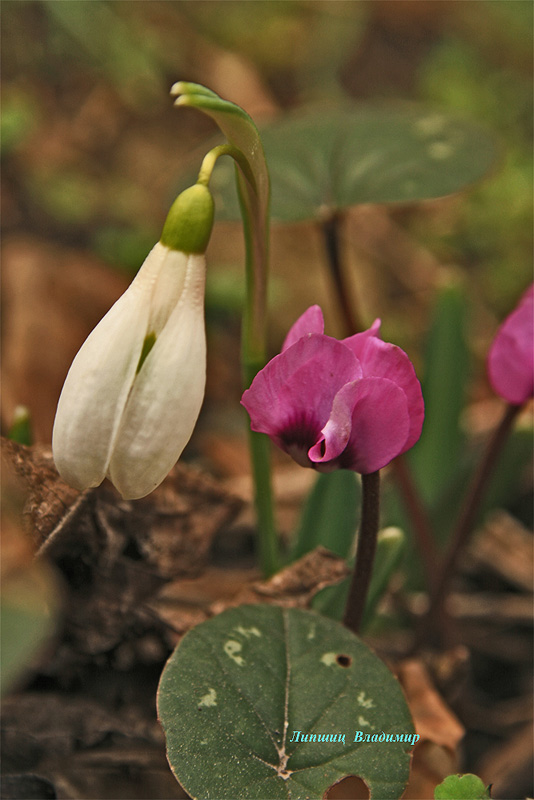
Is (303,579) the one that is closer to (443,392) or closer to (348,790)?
(348,790)

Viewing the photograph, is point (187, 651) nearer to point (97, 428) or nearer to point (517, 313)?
point (97, 428)

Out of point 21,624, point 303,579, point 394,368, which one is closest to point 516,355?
point 394,368

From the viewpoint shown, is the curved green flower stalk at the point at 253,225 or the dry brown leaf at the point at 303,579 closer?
the curved green flower stalk at the point at 253,225

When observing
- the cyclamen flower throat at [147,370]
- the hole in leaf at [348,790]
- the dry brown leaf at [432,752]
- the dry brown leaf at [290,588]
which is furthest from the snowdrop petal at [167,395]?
the dry brown leaf at [432,752]

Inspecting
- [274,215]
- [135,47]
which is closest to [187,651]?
[274,215]

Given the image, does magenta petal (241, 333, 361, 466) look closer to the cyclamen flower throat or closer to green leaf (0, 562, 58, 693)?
the cyclamen flower throat

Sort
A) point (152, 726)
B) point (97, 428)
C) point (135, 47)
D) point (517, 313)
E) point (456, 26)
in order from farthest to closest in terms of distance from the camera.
Answer: point (456, 26) < point (135, 47) < point (152, 726) < point (517, 313) < point (97, 428)

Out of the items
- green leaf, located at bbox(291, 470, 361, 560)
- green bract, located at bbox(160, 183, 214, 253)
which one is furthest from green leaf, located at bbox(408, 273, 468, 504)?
green bract, located at bbox(160, 183, 214, 253)

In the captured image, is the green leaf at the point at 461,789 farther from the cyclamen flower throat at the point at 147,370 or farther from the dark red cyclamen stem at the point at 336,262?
the dark red cyclamen stem at the point at 336,262
